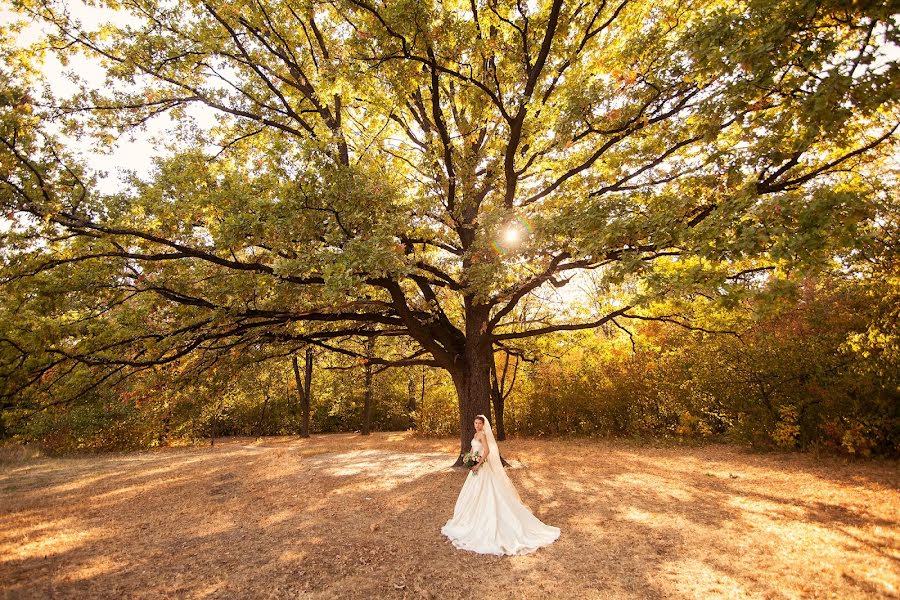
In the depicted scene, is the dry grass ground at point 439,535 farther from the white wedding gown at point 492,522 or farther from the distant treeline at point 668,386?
the distant treeline at point 668,386

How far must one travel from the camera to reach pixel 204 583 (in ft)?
17.5

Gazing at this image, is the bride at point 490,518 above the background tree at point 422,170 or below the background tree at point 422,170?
below

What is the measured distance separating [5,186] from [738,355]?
18791mm

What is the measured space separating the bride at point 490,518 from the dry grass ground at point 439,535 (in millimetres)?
292

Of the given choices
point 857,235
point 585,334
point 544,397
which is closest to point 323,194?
point 857,235

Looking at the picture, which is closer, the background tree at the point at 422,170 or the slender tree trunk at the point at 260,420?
the background tree at the point at 422,170

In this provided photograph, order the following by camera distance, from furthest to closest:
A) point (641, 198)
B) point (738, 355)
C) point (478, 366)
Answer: point (738, 355), point (478, 366), point (641, 198)

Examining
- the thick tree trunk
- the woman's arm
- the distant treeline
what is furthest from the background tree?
the woman's arm

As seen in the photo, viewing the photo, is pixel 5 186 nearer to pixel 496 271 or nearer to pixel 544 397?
pixel 496 271

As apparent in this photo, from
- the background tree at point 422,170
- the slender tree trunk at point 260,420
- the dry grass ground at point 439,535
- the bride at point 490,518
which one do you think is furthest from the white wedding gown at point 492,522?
the slender tree trunk at point 260,420

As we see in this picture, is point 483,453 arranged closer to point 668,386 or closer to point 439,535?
point 439,535

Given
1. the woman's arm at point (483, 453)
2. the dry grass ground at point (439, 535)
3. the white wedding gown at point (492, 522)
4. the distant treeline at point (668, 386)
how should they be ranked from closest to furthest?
the dry grass ground at point (439, 535)
the white wedding gown at point (492, 522)
the woman's arm at point (483, 453)
the distant treeline at point (668, 386)

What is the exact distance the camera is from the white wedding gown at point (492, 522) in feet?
20.7

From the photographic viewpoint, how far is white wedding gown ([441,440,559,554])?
20.7 ft
